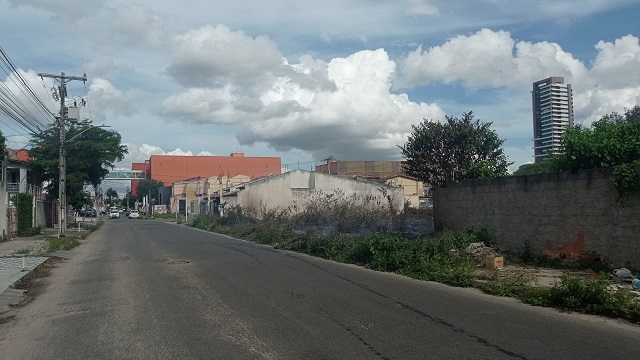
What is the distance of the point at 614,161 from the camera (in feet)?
46.3

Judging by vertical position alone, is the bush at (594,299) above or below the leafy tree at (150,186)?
below

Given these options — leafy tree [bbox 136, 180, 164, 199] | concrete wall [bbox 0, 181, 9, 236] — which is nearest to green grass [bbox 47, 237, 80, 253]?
concrete wall [bbox 0, 181, 9, 236]

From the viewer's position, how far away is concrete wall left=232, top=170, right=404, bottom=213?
166 ft

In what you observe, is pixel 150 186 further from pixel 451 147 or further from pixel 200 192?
pixel 451 147

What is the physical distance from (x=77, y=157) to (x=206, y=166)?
76.0 m

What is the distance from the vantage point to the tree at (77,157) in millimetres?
44188

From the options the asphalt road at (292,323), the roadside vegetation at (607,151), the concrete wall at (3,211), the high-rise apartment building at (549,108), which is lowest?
the asphalt road at (292,323)

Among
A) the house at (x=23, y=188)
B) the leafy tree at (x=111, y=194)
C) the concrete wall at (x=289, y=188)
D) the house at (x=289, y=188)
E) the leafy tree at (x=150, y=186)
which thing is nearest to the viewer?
the house at (x=23, y=188)

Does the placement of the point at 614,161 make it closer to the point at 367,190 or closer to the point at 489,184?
the point at 489,184

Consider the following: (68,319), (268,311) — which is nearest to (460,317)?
(268,311)

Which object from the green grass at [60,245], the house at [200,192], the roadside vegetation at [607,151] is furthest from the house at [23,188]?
the roadside vegetation at [607,151]

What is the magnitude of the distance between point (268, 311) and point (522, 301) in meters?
4.71

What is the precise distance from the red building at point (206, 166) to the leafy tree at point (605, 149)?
4129 inches

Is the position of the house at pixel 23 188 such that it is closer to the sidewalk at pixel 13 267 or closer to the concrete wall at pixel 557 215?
the sidewalk at pixel 13 267
